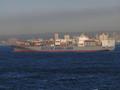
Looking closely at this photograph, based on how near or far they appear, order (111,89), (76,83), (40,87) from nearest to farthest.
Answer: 1. (111,89)
2. (40,87)
3. (76,83)

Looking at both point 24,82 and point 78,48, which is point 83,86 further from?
point 78,48

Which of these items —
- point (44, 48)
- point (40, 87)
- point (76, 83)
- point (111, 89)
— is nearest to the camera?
point (111, 89)

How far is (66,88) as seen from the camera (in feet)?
162

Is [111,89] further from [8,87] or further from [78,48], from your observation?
[78,48]

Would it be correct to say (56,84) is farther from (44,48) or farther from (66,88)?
(44,48)

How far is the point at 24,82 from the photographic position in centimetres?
5631

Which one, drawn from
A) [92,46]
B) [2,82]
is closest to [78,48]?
[92,46]

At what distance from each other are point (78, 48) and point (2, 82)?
14305cm

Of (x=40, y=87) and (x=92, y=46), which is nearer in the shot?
(x=40, y=87)

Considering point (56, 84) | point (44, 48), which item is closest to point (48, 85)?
point (56, 84)

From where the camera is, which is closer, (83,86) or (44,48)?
(83,86)

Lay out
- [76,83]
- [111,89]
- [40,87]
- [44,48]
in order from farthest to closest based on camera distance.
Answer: [44,48], [76,83], [40,87], [111,89]

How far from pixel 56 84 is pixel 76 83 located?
2.38 metres

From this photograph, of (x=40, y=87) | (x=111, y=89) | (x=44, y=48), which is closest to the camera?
(x=111, y=89)
